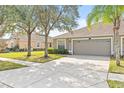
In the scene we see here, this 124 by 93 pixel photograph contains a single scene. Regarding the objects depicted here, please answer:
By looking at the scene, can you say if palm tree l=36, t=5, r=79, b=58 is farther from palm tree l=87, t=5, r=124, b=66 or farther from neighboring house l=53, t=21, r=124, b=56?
palm tree l=87, t=5, r=124, b=66

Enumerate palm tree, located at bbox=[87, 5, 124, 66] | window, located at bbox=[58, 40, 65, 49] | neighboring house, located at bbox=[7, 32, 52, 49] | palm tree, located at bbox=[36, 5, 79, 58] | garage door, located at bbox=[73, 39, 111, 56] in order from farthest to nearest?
neighboring house, located at bbox=[7, 32, 52, 49], window, located at bbox=[58, 40, 65, 49], garage door, located at bbox=[73, 39, 111, 56], palm tree, located at bbox=[36, 5, 79, 58], palm tree, located at bbox=[87, 5, 124, 66]

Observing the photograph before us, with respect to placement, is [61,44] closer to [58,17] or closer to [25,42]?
[58,17]

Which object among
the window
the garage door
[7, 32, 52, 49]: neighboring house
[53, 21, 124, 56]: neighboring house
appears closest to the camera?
[53, 21, 124, 56]: neighboring house

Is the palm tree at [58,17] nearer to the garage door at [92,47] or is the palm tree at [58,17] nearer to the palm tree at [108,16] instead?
the garage door at [92,47]

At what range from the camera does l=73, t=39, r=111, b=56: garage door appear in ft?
59.5

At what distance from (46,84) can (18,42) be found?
1258 inches

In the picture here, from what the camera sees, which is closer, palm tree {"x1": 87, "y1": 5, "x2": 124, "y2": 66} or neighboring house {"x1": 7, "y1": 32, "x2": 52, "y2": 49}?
palm tree {"x1": 87, "y1": 5, "x2": 124, "y2": 66}

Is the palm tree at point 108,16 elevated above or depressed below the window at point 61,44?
above

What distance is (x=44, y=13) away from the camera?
1578 cm

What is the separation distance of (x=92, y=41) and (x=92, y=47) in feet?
2.32

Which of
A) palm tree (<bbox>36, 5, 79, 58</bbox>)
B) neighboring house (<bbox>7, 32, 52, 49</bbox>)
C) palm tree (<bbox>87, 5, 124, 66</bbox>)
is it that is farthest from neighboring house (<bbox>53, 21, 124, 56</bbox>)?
neighboring house (<bbox>7, 32, 52, 49</bbox>)

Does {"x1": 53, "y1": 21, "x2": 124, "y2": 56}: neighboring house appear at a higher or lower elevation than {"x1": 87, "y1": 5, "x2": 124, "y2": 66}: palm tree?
lower

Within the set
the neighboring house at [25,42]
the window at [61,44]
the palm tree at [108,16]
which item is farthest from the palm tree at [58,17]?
the neighboring house at [25,42]

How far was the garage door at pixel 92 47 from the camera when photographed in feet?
59.5
